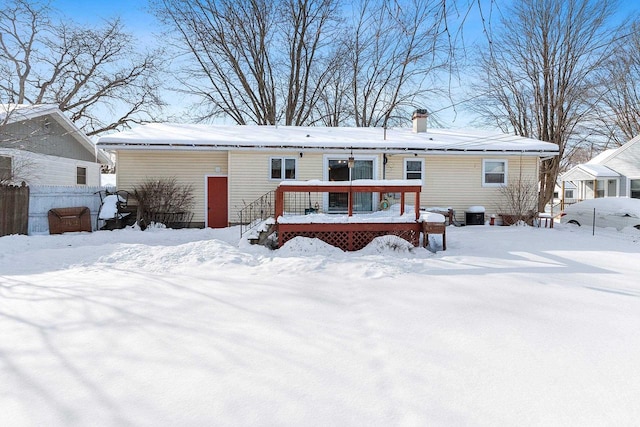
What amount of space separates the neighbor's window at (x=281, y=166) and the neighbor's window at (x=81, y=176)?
1102cm

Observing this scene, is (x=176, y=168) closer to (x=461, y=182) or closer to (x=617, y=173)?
(x=461, y=182)

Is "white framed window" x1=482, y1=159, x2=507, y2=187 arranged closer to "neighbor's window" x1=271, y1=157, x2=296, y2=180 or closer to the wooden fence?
"neighbor's window" x1=271, y1=157, x2=296, y2=180

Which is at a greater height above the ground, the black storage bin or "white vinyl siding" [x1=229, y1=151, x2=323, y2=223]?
"white vinyl siding" [x1=229, y1=151, x2=323, y2=223]

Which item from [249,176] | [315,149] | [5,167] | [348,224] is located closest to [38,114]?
[5,167]

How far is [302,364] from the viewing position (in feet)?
9.67

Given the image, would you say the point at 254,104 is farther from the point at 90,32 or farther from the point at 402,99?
the point at 90,32

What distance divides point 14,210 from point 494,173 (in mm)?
16248

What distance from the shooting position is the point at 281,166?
1268cm

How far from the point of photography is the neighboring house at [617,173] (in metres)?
19.5

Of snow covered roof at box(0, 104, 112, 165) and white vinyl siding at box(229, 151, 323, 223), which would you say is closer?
snow covered roof at box(0, 104, 112, 165)

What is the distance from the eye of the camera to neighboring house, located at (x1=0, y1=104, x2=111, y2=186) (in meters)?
12.1

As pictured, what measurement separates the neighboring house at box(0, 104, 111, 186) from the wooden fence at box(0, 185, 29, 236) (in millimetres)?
939

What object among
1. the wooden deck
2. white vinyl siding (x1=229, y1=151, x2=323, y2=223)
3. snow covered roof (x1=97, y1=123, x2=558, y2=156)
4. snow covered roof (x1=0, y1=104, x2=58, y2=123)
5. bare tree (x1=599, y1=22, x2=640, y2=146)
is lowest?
the wooden deck

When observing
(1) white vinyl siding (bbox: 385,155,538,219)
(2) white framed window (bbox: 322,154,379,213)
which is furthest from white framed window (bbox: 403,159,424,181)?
(2) white framed window (bbox: 322,154,379,213)
